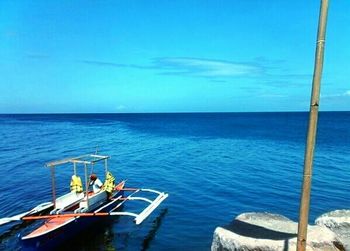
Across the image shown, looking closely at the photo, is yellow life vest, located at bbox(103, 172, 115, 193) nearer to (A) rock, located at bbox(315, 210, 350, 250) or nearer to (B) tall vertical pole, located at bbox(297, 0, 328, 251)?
(A) rock, located at bbox(315, 210, 350, 250)

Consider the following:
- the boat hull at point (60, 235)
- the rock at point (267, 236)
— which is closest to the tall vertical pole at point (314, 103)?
the rock at point (267, 236)

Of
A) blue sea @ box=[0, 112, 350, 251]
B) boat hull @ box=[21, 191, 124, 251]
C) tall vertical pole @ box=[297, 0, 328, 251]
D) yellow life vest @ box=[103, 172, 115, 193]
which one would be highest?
tall vertical pole @ box=[297, 0, 328, 251]

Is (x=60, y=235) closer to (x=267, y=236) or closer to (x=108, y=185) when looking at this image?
(x=108, y=185)

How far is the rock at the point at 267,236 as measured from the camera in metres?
10.5

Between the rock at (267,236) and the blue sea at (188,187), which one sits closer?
the rock at (267,236)

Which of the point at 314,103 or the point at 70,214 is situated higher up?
the point at 314,103

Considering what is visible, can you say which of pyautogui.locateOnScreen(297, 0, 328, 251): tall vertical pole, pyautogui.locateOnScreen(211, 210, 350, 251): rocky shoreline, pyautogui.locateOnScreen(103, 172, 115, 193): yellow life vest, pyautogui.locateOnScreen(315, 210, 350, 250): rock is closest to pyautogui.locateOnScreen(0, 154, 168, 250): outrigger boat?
pyautogui.locateOnScreen(103, 172, 115, 193): yellow life vest

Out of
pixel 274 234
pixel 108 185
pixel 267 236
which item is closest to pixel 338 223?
pixel 274 234

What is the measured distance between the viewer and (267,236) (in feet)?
38.0

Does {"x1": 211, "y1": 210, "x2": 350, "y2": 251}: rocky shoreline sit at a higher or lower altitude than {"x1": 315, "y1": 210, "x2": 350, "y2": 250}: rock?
higher

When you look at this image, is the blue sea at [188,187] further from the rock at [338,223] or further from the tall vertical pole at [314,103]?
the tall vertical pole at [314,103]

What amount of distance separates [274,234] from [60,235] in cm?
913

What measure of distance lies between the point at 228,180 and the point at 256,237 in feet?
63.8

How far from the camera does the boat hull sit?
48.1 feet
